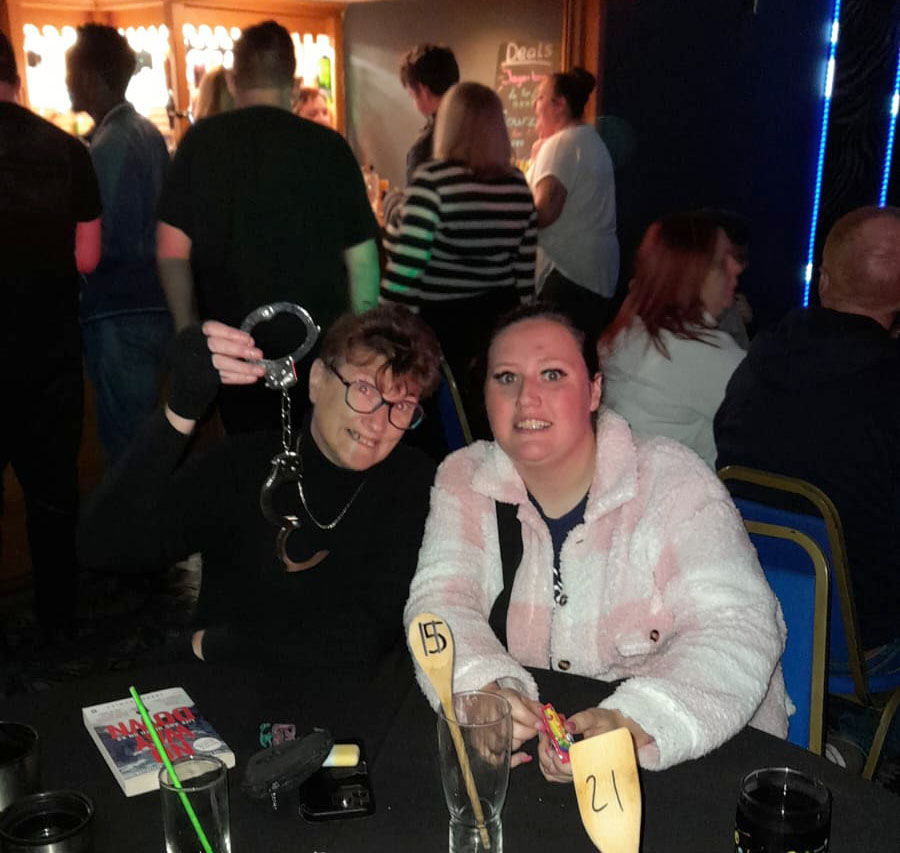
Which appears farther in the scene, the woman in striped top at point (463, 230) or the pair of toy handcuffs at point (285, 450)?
the woman in striped top at point (463, 230)

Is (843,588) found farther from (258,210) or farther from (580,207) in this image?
(580,207)

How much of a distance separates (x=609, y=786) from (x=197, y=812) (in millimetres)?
413

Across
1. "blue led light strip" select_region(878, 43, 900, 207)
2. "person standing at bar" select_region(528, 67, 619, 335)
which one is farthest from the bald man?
"blue led light strip" select_region(878, 43, 900, 207)

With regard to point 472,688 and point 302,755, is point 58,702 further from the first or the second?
point 472,688

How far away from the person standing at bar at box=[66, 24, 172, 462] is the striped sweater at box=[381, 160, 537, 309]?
0.80m

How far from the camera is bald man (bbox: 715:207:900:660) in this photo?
2.18 metres

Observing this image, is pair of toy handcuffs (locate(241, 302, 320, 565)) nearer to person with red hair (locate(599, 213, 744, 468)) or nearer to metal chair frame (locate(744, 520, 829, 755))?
metal chair frame (locate(744, 520, 829, 755))

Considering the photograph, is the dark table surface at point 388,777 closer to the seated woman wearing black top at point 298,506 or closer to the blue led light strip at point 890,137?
the seated woman wearing black top at point 298,506

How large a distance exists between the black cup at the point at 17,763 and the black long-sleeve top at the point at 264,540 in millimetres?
477

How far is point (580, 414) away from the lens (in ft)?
5.71

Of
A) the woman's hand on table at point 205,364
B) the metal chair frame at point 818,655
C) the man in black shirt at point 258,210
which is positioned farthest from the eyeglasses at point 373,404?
the man in black shirt at point 258,210

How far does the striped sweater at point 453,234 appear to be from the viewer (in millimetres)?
3152

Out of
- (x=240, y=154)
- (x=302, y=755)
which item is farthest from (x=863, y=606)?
(x=240, y=154)

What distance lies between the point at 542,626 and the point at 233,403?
139 centimetres
